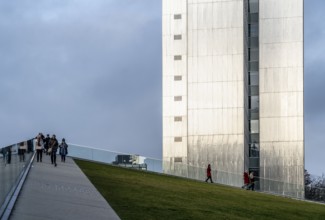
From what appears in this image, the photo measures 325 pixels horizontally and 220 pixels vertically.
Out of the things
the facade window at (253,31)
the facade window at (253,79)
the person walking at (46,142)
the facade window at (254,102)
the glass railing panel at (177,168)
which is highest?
the facade window at (253,31)

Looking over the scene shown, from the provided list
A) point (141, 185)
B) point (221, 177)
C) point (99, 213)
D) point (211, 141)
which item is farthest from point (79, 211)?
point (211, 141)

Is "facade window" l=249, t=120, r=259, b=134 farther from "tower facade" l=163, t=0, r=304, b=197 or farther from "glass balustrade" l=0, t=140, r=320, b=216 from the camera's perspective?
"glass balustrade" l=0, t=140, r=320, b=216

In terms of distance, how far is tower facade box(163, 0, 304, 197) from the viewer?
7475 centimetres

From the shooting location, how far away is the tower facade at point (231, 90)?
2943 inches

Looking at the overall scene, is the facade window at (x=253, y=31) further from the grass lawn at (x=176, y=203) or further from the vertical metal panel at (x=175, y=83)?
the grass lawn at (x=176, y=203)

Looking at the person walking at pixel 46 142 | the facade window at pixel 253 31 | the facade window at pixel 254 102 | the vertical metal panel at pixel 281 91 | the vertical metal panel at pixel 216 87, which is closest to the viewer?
the person walking at pixel 46 142

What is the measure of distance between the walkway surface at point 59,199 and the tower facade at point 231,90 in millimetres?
38684

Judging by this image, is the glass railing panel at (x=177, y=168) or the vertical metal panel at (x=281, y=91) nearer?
the glass railing panel at (x=177, y=168)

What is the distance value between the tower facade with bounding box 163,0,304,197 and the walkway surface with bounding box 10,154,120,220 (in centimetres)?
3868

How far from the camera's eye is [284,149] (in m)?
76.3

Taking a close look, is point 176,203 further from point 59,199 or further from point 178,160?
point 178,160

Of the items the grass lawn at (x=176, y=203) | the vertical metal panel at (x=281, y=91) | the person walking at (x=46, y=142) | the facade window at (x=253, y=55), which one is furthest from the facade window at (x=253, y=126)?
the grass lawn at (x=176, y=203)

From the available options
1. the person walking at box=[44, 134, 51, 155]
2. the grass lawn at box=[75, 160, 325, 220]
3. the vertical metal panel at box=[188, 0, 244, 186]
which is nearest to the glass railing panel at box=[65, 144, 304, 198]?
the vertical metal panel at box=[188, 0, 244, 186]

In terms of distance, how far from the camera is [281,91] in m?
77.4
